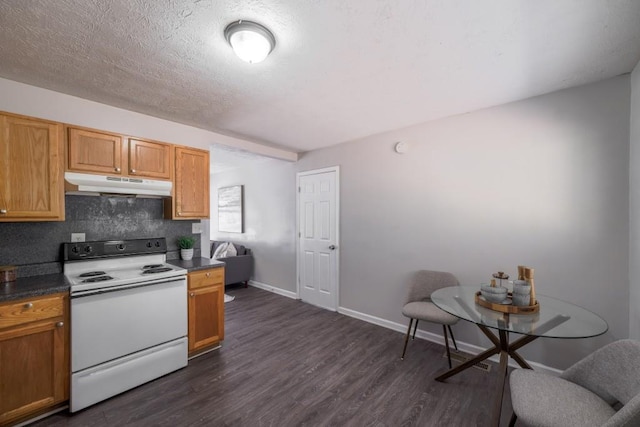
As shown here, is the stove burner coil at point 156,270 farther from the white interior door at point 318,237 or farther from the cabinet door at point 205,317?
the white interior door at point 318,237

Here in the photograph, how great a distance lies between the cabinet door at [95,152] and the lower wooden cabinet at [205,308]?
119 cm

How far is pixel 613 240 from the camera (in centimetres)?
203

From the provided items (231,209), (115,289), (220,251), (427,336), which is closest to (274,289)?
(220,251)

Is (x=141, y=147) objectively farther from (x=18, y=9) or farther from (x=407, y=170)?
(x=407, y=170)

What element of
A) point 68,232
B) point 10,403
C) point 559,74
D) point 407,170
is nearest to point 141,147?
point 68,232

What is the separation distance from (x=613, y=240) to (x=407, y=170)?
1.80 m

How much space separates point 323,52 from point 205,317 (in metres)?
2.54

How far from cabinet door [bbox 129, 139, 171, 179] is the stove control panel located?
0.70 metres

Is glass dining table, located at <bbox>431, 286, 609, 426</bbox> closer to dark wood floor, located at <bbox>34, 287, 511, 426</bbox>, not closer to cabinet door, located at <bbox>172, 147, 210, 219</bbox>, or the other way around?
dark wood floor, located at <bbox>34, 287, 511, 426</bbox>

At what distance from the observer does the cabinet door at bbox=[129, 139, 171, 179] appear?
8.05 ft

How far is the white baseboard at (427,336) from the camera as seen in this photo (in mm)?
2301

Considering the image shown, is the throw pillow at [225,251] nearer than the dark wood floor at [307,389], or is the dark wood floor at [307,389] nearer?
the dark wood floor at [307,389]

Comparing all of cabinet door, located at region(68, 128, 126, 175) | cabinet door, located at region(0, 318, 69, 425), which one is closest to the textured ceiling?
cabinet door, located at region(68, 128, 126, 175)

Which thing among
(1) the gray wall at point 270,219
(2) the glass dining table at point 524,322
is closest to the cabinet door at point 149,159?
(1) the gray wall at point 270,219
